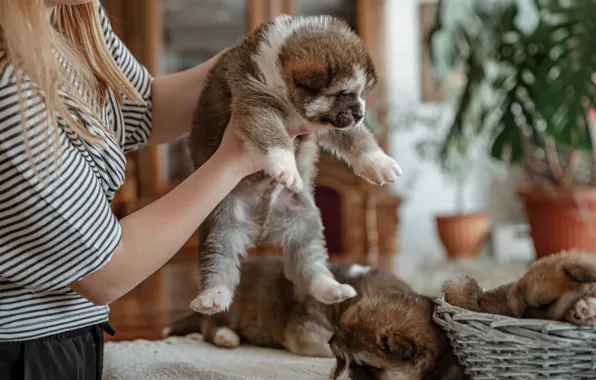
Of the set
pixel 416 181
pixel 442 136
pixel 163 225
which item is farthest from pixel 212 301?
pixel 416 181

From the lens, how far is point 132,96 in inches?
58.1

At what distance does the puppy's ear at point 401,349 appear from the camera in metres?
1.16

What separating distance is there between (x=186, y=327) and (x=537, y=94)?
7.01 ft

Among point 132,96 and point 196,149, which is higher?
point 132,96

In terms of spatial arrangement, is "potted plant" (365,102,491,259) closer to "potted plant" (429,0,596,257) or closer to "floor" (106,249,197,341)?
"potted plant" (429,0,596,257)

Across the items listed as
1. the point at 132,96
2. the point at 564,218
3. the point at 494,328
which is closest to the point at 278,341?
the point at 132,96

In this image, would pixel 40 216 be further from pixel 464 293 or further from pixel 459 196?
pixel 459 196

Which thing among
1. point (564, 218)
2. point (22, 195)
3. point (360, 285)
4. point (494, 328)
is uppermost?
point (22, 195)

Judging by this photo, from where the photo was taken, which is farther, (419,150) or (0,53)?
(419,150)

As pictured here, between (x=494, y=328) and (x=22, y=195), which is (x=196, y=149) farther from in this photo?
(x=494, y=328)

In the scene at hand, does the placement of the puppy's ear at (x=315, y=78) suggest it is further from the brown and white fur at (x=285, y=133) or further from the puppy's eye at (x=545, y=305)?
the puppy's eye at (x=545, y=305)

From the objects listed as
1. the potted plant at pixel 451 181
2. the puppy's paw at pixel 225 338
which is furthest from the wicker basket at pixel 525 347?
the potted plant at pixel 451 181

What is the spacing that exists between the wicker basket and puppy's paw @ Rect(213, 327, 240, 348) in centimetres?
84

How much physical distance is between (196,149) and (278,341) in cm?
59
